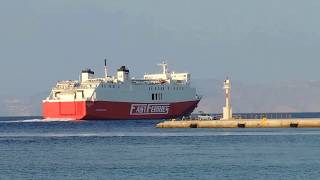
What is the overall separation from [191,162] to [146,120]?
10385 centimetres

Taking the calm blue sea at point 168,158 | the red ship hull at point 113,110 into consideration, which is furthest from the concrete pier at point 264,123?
the red ship hull at point 113,110

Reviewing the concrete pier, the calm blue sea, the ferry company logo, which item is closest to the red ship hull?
the ferry company logo

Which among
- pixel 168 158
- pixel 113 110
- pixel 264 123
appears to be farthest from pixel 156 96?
pixel 168 158

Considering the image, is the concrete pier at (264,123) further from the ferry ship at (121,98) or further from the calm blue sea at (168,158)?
the ferry ship at (121,98)

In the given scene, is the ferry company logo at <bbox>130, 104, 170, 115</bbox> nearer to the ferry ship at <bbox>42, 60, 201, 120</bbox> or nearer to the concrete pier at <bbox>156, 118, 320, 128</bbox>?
the ferry ship at <bbox>42, 60, 201, 120</bbox>

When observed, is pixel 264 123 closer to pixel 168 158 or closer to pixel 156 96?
pixel 168 158

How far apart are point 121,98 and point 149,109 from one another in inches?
261

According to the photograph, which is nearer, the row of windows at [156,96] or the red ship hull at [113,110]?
the red ship hull at [113,110]

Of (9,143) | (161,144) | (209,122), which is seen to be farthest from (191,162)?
(209,122)

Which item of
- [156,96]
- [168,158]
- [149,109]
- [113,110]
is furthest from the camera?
[156,96]

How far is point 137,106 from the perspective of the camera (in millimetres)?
157750

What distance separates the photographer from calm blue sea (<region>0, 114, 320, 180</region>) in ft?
178

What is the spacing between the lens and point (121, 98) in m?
156

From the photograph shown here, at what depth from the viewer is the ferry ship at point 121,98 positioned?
155 m
